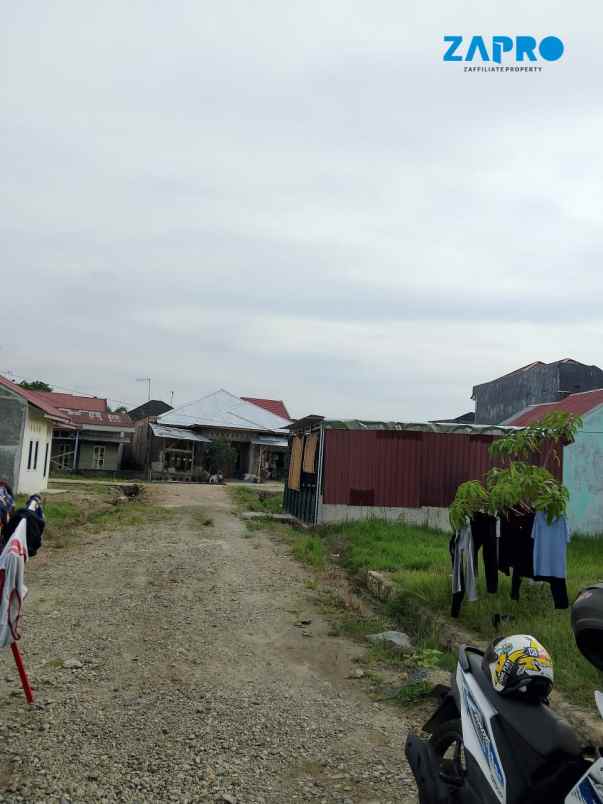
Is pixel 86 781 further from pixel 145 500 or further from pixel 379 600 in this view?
pixel 145 500

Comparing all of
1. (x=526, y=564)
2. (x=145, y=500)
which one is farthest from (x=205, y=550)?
(x=145, y=500)

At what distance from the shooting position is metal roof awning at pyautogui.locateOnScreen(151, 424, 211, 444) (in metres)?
34.0

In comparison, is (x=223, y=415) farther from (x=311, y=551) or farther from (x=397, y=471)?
(x=311, y=551)

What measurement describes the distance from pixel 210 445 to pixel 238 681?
3132 cm

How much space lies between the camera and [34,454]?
21.6m

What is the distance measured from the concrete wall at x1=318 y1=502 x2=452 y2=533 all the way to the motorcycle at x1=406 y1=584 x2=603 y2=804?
1210 centimetres

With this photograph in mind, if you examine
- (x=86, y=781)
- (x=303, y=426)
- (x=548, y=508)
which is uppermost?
(x=303, y=426)

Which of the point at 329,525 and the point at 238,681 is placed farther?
the point at 329,525

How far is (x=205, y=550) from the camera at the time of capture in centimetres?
1157

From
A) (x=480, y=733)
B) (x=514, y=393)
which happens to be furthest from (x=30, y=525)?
(x=514, y=393)

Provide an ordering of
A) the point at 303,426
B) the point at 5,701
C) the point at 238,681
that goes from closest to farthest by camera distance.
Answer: the point at 5,701 < the point at 238,681 < the point at 303,426

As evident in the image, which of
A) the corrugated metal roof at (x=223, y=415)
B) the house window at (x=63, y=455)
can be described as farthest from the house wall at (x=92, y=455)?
the corrugated metal roof at (x=223, y=415)

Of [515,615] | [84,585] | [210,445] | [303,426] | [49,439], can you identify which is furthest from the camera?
[210,445]

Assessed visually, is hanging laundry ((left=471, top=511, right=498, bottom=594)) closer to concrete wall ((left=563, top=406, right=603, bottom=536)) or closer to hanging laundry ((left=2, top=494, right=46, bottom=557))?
hanging laundry ((left=2, top=494, right=46, bottom=557))
